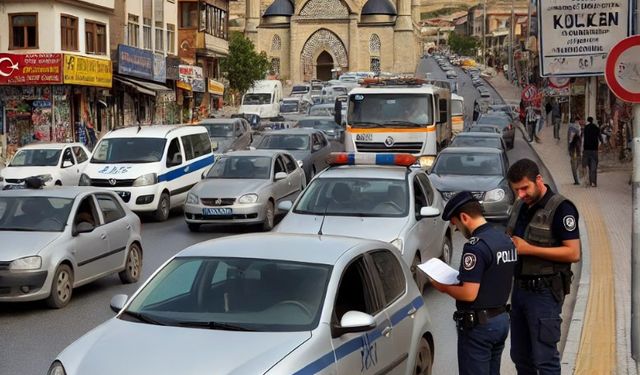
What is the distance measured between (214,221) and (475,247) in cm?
1309

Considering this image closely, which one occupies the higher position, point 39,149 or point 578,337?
point 39,149

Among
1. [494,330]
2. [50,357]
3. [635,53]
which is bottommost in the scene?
[50,357]

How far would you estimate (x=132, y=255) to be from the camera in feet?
45.8

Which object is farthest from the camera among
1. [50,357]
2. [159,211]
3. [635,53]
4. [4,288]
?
[159,211]

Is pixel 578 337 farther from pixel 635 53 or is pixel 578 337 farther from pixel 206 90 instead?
pixel 206 90

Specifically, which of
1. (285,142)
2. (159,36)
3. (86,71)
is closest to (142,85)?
(159,36)

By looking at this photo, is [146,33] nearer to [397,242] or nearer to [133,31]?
[133,31]

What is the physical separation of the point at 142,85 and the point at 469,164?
2846cm

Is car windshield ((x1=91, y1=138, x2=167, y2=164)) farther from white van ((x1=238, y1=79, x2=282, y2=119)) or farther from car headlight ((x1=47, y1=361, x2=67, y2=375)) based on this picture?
white van ((x1=238, y1=79, x2=282, y2=119))

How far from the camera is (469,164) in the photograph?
2152cm

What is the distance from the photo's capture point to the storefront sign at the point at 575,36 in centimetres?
879

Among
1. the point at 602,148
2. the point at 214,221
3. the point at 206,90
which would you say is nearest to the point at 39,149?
the point at 214,221

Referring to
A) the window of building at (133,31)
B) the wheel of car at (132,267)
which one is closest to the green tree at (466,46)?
the window of building at (133,31)

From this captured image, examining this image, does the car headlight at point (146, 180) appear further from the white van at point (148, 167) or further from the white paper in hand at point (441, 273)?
the white paper in hand at point (441, 273)
